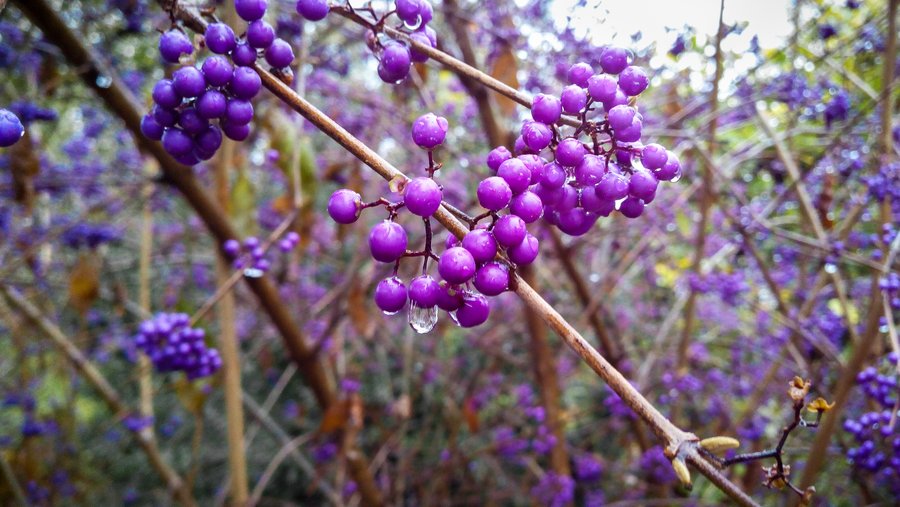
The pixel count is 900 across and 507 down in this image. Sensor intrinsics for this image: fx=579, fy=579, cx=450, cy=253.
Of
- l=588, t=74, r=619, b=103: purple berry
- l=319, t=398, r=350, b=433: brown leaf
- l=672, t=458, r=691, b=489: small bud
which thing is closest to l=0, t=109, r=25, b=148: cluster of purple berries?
l=588, t=74, r=619, b=103: purple berry

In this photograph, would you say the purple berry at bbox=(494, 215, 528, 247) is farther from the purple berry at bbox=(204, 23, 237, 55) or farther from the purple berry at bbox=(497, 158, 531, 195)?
the purple berry at bbox=(204, 23, 237, 55)

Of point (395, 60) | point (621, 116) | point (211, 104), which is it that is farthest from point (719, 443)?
point (211, 104)

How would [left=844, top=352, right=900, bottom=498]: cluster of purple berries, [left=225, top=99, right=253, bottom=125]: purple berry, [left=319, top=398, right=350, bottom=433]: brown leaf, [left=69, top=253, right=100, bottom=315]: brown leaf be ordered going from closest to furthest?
1. [left=225, top=99, right=253, bottom=125]: purple berry
2. [left=844, top=352, right=900, bottom=498]: cluster of purple berries
3. [left=319, top=398, right=350, bottom=433]: brown leaf
4. [left=69, top=253, right=100, bottom=315]: brown leaf

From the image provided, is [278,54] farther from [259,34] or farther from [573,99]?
[573,99]

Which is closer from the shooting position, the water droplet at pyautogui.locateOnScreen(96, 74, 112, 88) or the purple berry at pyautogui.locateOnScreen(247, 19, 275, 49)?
the purple berry at pyautogui.locateOnScreen(247, 19, 275, 49)

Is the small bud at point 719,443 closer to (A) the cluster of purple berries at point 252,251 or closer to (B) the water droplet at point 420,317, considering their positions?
(B) the water droplet at point 420,317

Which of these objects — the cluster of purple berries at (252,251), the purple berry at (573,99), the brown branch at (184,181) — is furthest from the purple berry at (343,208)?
the brown branch at (184,181)
